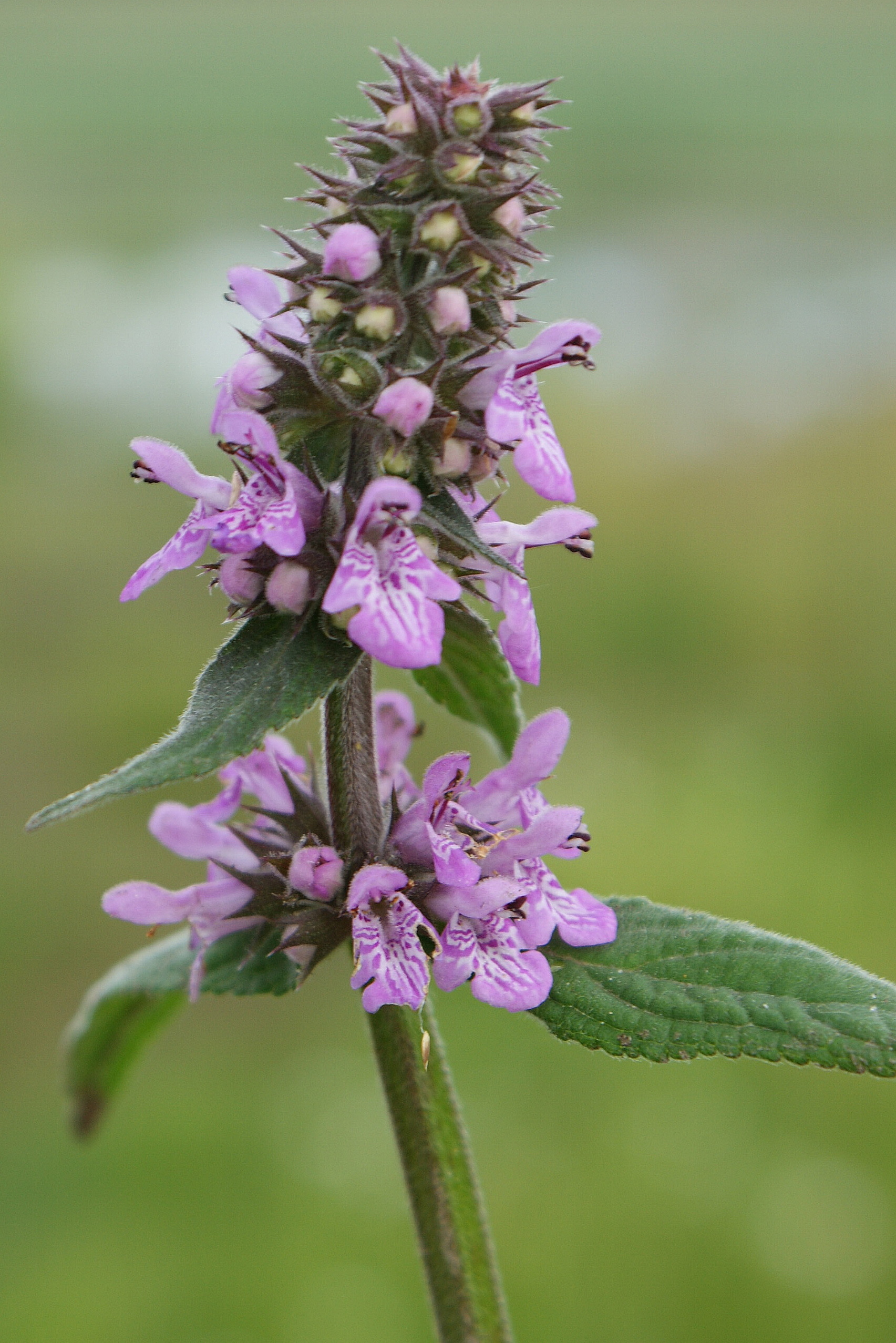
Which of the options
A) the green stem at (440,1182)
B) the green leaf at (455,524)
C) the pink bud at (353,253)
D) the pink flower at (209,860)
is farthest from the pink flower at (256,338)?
the green stem at (440,1182)

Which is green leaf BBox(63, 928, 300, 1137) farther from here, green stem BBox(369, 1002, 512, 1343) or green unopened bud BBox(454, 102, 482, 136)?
green unopened bud BBox(454, 102, 482, 136)

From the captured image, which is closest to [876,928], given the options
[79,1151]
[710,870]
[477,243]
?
[710,870]

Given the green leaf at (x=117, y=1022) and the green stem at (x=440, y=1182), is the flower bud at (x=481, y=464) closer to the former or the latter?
the green stem at (x=440, y=1182)

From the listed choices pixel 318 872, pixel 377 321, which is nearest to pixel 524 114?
pixel 377 321

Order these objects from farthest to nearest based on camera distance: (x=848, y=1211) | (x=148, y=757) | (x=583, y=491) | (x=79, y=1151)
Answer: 1. (x=583, y=491)
2. (x=79, y=1151)
3. (x=848, y=1211)
4. (x=148, y=757)

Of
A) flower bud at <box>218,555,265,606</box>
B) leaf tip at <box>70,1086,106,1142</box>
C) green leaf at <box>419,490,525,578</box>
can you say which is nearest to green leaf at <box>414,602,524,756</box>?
green leaf at <box>419,490,525,578</box>

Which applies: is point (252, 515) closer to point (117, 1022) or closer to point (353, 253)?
point (353, 253)

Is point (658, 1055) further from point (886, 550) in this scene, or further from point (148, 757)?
point (886, 550)
